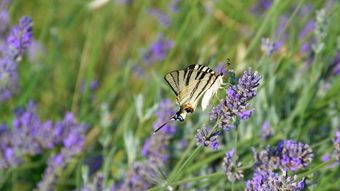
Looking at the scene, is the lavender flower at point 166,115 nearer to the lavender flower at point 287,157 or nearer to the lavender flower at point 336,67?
the lavender flower at point 287,157

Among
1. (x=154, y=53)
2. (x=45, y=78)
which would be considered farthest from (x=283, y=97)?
(x=45, y=78)

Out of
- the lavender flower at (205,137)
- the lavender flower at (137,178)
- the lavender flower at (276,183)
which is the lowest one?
the lavender flower at (276,183)

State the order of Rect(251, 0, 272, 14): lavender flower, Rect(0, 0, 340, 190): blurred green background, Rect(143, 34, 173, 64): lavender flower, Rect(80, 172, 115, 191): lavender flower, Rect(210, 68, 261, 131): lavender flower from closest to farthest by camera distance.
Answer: Rect(210, 68, 261, 131): lavender flower, Rect(80, 172, 115, 191): lavender flower, Rect(0, 0, 340, 190): blurred green background, Rect(143, 34, 173, 64): lavender flower, Rect(251, 0, 272, 14): lavender flower

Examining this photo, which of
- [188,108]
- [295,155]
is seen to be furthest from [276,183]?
[188,108]

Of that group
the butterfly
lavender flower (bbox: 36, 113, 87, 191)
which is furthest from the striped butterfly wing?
lavender flower (bbox: 36, 113, 87, 191)

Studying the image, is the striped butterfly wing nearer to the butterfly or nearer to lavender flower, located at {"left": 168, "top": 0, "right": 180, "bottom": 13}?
the butterfly

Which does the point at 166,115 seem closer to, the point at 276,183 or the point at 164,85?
the point at 164,85

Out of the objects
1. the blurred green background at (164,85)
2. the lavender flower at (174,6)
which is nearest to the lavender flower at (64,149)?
the blurred green background at (164,85)
